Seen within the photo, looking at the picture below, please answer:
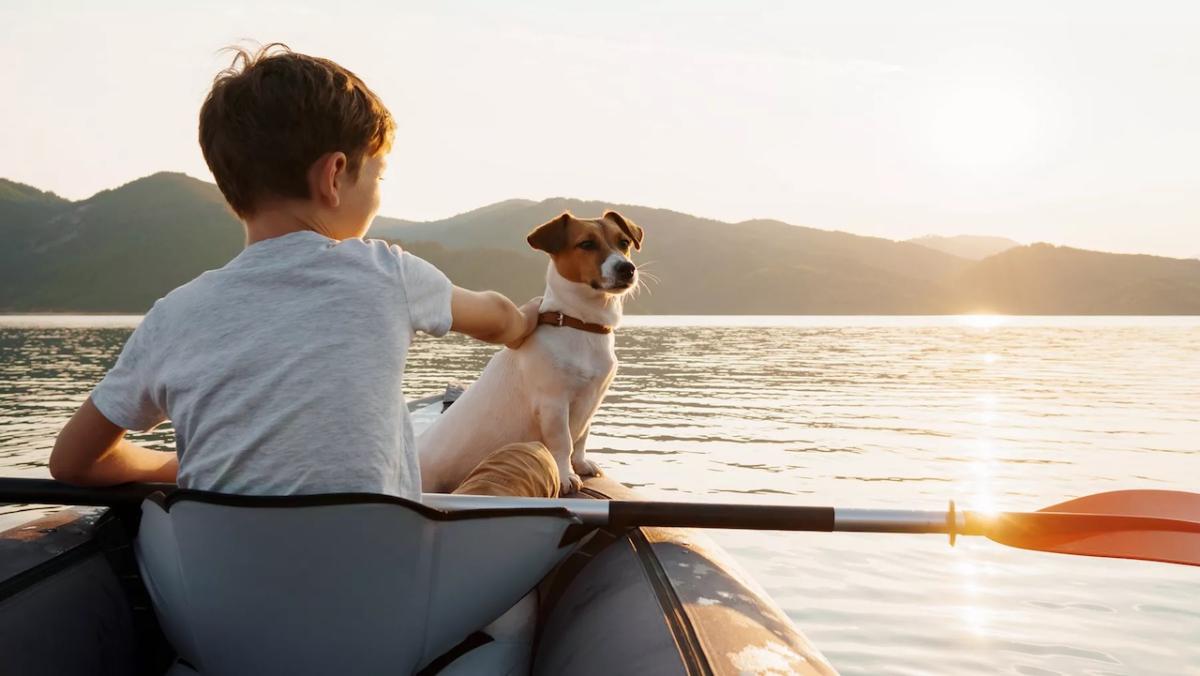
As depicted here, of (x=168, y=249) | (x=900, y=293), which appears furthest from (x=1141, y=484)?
(x=168, y=249)

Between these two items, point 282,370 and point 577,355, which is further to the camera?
point 577,355

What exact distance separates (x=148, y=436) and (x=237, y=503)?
13710 millimetres

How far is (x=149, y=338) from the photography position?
6.02 ft

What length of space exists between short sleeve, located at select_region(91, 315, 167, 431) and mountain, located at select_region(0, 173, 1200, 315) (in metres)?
119

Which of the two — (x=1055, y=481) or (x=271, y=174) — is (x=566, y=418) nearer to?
(x=271, y=174)

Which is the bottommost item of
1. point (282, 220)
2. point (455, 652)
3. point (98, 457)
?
point (455, 652)

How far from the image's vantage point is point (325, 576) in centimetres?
165

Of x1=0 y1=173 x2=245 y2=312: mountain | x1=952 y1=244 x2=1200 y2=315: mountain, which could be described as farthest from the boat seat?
x1=952 y1=244 x2=1200 y2=315: mountain

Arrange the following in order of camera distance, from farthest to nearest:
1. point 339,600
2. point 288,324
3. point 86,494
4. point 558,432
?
point 558,432, point 86,494, point 288,324, point 339,600

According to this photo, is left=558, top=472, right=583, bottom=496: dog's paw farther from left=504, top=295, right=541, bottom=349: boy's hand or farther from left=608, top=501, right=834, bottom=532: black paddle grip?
left=608, top=501, right=834, bottom=532: black paddle grip

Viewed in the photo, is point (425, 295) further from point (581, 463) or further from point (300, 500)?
point (581, 463)

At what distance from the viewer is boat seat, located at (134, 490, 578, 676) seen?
63.8 inches

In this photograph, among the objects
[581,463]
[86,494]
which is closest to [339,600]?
[86,494]

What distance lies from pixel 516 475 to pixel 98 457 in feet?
3.73
